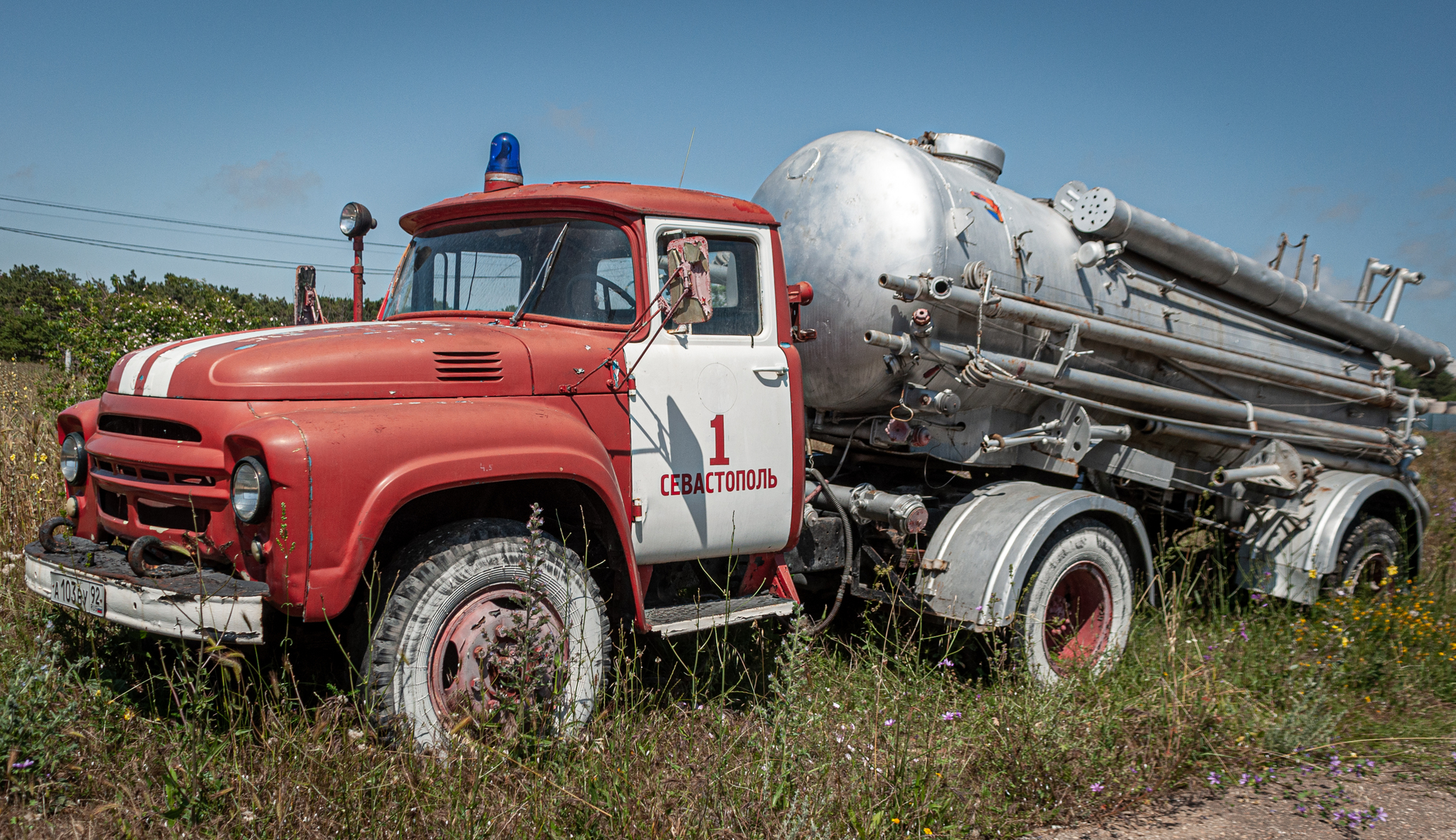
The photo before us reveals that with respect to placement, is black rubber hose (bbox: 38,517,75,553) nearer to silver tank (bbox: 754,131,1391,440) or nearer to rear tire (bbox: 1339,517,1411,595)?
silver tank (bbox: 754,131,1391,440)

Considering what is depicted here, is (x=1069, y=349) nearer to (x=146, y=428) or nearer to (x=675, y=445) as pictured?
(x=675, y=445)

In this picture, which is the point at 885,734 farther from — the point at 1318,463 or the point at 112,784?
the point at 1318,463

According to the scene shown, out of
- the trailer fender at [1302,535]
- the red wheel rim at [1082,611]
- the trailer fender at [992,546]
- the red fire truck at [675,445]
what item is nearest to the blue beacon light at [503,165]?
the red fire truck at [675,445]

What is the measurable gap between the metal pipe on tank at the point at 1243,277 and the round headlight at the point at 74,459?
5.20 meters

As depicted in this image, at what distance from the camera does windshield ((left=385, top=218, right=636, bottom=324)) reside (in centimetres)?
436

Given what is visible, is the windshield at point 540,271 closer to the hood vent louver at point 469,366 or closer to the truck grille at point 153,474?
the hood vent louver at point 469,366

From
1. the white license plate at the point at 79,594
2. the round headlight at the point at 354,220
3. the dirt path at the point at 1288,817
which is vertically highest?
the round headlight at the point at 354,220

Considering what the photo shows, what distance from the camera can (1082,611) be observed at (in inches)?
226

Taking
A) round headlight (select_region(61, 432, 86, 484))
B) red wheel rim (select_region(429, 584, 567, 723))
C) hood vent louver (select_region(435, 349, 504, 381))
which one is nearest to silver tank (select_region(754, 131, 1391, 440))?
hood vent louver (select_region(435, 349, 504, 381))

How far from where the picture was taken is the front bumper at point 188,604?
124 inches

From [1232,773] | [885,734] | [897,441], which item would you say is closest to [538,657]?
[885,734]

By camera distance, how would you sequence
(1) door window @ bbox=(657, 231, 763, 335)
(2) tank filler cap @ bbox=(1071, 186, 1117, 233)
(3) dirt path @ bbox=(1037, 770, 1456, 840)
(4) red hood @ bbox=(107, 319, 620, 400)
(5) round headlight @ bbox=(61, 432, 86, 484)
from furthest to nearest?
(2) tank filler cap @ bbox=(1071, 186, 1117, 233), (1) door window @ bbox=(657, 231, 763, 335), (5) round headlight @ bbox=(61, 432, 86, 484), (3) dirt path @ bbox=(1037, 770, 1456, 840), (4) red hood @ bbox=(107, 319, 620, 400)

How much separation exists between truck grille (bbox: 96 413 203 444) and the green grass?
0.81 metres

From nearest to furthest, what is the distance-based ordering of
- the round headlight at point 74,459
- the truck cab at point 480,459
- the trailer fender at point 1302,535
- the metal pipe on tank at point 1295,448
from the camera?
the truck cab at point 480,459 → the round headlight at point 74,459 → the metal pipe on tank at point 1295,448 → the trailer fender at point 1302,535
